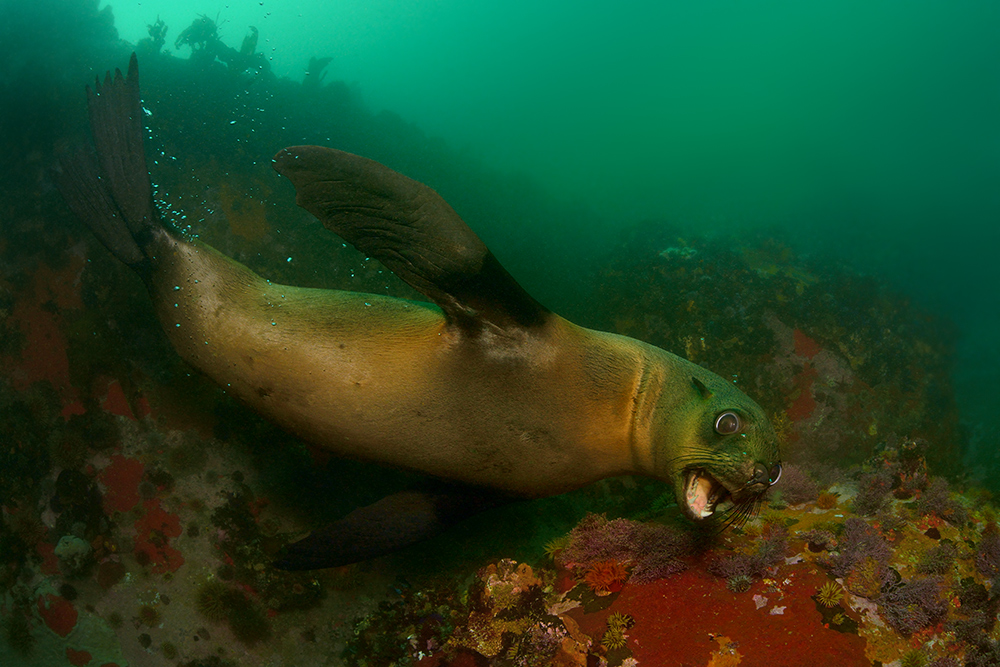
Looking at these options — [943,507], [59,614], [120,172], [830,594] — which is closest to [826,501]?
[943,507]

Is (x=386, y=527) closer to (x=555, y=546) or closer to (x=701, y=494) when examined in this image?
(x=555, y=546)

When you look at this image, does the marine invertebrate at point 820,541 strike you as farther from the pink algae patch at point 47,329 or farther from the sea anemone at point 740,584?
the pink algae patch at point 47,329

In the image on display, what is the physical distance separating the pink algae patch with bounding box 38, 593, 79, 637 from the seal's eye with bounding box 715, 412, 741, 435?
4501mm

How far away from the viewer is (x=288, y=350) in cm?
257

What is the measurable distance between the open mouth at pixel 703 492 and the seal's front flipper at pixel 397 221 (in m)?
1.17

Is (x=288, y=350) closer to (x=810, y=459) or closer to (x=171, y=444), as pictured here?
(x=171, y=444)

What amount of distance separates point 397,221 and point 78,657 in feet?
13.1

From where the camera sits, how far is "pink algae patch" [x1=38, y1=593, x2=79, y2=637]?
11.4 ft

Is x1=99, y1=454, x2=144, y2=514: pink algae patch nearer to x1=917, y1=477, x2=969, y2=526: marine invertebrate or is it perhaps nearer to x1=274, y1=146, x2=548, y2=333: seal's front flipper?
x1=274, y1=146, x2=548, y2=333: seal's front flipper

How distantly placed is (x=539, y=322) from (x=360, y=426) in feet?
3.53

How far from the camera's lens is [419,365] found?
2469 mm

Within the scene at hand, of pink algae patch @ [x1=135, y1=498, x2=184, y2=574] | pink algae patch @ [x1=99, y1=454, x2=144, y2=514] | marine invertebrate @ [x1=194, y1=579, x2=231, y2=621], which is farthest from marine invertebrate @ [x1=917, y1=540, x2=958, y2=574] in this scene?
pink algae patch @ [x1=99, y1=454, x2=144, y2=514]

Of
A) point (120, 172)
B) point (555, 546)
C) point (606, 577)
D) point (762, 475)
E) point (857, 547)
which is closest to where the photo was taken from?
point (762, 475)

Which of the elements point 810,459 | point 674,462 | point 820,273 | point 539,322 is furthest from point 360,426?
point 820,273
